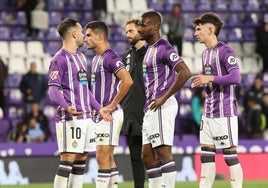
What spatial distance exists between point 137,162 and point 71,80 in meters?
1.77

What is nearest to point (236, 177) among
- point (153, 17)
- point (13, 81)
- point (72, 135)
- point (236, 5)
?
point (72, 135)

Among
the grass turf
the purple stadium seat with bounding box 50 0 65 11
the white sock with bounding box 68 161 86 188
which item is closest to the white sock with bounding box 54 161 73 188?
the white sock with bounding box 68 161 86 188

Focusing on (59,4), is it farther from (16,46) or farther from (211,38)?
(211,38)

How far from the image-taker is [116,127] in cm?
1102

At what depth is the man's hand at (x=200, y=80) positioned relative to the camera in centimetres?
1072

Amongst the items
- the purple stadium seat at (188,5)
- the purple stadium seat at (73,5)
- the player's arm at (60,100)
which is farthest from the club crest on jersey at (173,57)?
the purple stadium seat at (188,5)

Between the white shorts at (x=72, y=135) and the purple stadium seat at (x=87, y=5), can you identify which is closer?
the white shorts at (x=72, y=135)

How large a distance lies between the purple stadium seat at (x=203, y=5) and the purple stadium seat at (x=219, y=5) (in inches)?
6.6

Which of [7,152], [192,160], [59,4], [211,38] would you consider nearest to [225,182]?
[192,160]

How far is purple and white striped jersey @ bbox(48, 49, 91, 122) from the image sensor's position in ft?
34.9

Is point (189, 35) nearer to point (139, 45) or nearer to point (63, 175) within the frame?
point (139, 45)

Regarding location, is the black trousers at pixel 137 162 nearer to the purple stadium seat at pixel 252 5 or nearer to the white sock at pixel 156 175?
the white sock at pixel 156 175

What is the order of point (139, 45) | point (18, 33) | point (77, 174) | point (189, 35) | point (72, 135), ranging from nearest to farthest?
point (72, 135), point (77, 174), point (139, 45), point (18, 33), point (189, 35)

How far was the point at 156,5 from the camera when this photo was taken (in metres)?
23.1
